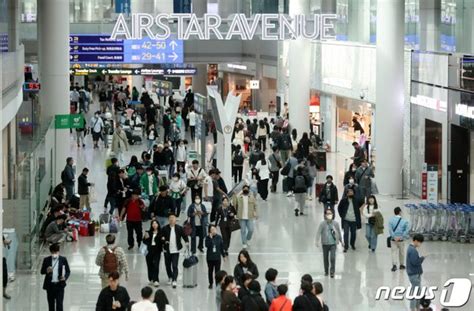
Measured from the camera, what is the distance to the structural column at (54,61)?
33344 millimetres

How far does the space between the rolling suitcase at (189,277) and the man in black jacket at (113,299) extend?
513 cm

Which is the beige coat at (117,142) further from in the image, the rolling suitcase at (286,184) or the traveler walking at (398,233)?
the traveler walking at (398,233)

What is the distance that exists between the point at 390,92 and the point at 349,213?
34.7 feet

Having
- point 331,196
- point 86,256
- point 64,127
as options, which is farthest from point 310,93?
point 86,256

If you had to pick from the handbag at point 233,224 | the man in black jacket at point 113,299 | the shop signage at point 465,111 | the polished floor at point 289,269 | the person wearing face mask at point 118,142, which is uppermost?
the shop signage at point 465,111

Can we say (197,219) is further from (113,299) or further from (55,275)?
(113,299)

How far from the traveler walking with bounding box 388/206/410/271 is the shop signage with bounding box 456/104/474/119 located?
753 cm

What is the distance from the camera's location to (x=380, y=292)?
2094 centimetres

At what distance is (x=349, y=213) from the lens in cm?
2497

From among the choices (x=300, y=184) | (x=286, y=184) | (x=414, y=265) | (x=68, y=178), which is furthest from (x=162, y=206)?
(x=286, y=184)

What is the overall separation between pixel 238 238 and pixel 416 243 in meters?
8.02

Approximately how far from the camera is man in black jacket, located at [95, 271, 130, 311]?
1627 cm

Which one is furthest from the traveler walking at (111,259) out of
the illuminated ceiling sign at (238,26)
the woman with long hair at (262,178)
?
the illuminated ceiling sign at (238,26)

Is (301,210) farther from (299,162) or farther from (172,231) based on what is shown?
(172,231)
